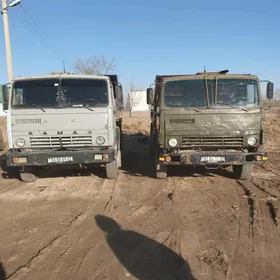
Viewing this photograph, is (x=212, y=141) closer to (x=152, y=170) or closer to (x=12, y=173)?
(x=152, y=170)

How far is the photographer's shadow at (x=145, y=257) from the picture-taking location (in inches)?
144

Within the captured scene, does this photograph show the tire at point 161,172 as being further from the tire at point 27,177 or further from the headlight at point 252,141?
the tire at point 27,177

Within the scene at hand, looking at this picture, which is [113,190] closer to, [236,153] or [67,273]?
[236,153]

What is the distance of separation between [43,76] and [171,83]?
10.1 ft

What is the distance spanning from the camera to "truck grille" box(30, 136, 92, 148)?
7602 mm

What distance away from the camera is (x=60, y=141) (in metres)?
7.62

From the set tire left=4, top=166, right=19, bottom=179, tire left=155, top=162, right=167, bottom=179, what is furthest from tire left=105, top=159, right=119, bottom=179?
tire left=4, top=166, right=19, bottom=179

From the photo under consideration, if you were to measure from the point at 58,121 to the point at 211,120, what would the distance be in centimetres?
351

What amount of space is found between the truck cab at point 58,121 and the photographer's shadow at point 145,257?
294 centimetres

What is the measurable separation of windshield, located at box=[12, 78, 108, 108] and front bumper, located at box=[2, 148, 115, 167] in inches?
44.2

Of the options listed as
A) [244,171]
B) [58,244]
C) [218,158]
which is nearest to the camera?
[58,244]

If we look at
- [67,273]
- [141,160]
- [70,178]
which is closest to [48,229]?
[67,273]

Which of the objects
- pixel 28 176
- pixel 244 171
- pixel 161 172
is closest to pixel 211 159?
pixel 244 171

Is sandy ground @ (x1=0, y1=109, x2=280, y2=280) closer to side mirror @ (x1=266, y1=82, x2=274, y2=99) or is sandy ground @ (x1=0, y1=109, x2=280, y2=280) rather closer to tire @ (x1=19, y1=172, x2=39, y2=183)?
tire @ (x1=19, y1=172, x2=39, y2=183)
